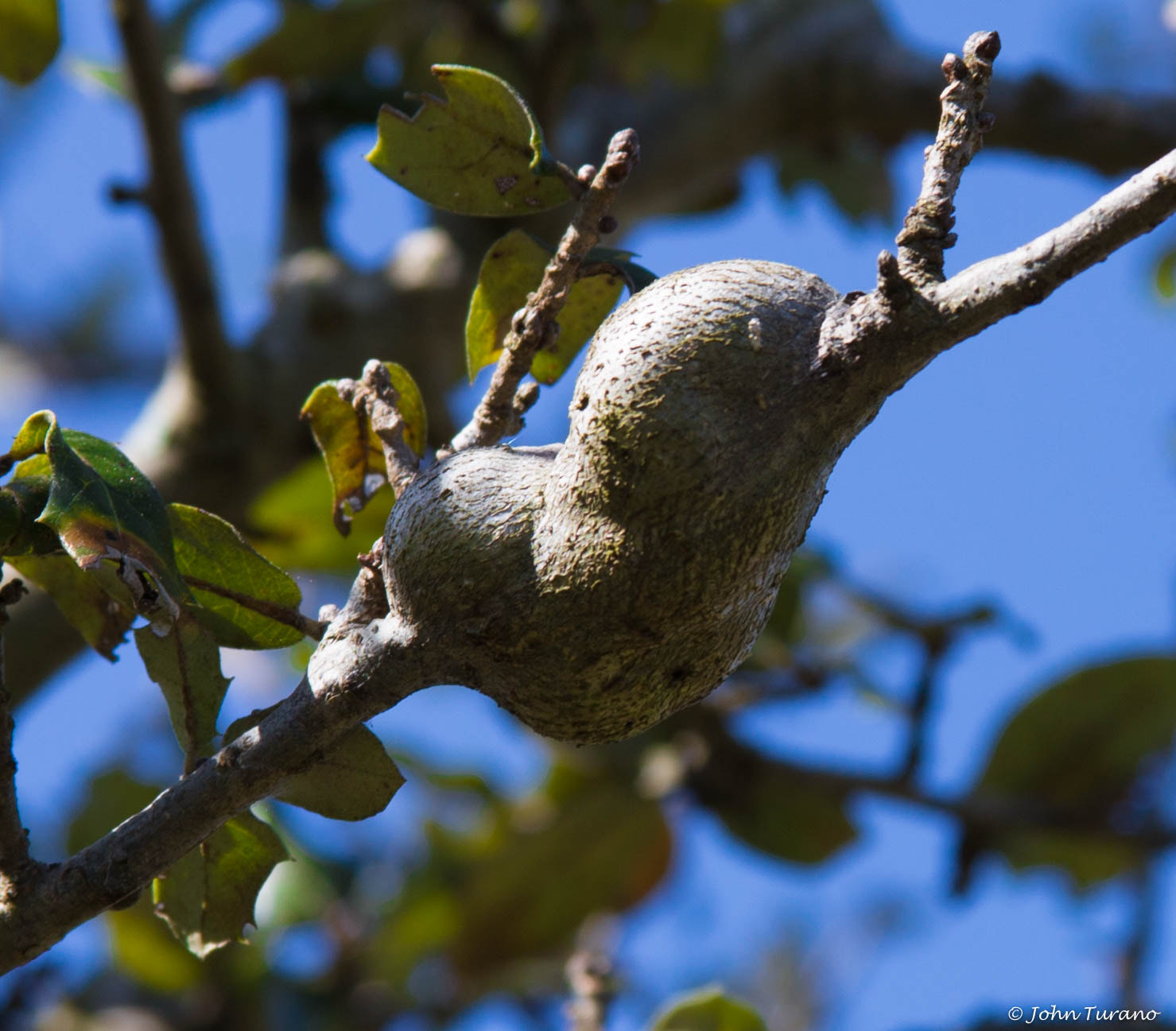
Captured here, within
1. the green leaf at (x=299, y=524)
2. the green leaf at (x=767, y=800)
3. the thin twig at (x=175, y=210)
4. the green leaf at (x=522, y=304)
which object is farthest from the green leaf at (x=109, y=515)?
the green leaf at (x=767, y=800)

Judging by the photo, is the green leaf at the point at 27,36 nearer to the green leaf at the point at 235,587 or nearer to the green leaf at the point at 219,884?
the green leaf at the point at 235,587

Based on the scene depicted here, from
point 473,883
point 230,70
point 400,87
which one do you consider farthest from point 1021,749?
point 230,70

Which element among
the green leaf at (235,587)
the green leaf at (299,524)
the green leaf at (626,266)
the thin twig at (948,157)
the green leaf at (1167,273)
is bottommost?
the green leaf at (235,587)

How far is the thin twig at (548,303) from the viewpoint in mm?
914

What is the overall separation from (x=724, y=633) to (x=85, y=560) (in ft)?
1.35

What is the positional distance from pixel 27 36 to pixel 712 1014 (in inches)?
51.8

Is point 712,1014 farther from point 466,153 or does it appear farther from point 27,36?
point 27,36

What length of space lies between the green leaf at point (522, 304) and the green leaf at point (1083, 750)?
5.54ft

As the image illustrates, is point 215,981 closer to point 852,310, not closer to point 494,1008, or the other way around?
point 494,1008

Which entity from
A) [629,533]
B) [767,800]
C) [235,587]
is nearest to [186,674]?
[235,587]

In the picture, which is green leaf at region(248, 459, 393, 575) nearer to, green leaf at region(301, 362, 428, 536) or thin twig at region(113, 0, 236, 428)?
thin twig at region(113, 0, 236, 428)

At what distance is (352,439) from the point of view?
111 centimetres

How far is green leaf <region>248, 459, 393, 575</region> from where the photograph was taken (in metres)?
1.90

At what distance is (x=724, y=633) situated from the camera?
818 millimetres
